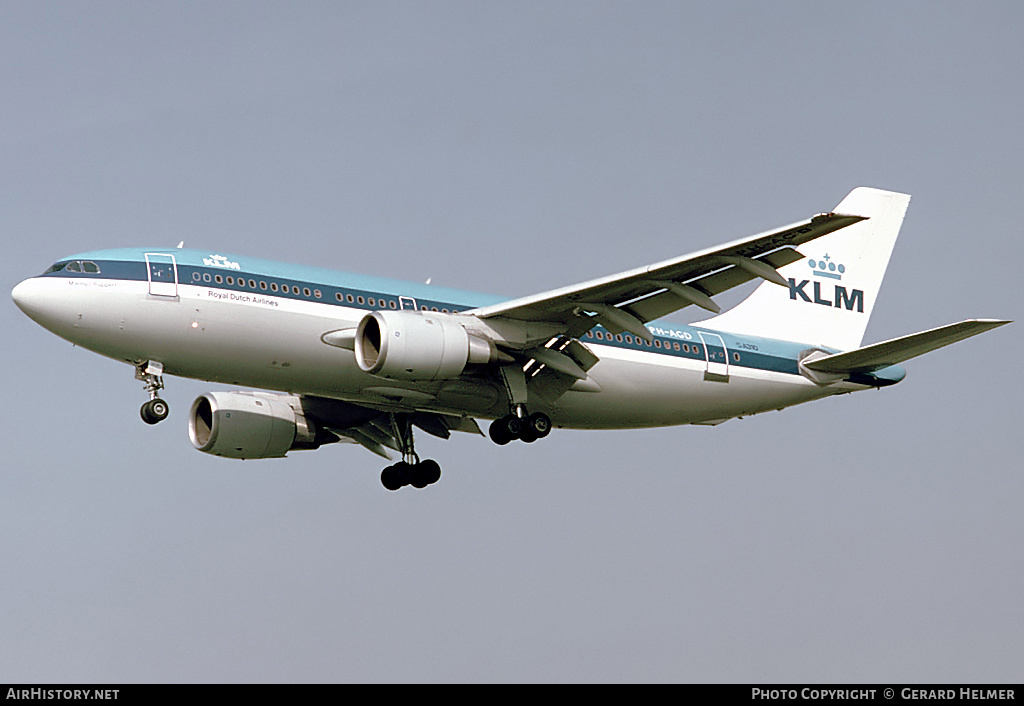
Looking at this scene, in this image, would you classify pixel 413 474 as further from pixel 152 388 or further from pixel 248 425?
pixel 152 388

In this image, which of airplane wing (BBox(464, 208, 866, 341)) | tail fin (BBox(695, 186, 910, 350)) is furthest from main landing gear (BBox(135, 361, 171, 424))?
tail fin (BBox(695, 186, 910, 350))

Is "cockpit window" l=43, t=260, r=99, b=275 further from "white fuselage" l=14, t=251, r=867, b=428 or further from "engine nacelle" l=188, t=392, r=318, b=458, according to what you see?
"engine nacelle" l=188, t=392, r=318, b=458

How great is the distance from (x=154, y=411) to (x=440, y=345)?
6422mm

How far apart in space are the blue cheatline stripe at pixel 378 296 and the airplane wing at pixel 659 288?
1.46 meters

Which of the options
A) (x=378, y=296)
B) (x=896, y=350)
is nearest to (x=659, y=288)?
(x=378, y=296)

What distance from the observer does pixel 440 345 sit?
1237 inches

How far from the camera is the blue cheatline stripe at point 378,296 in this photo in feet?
101

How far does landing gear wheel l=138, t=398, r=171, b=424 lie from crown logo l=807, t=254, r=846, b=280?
63.5ft

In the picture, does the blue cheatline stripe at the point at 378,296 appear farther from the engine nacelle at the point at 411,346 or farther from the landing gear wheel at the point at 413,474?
the landing gear wheel at the point at 413,474

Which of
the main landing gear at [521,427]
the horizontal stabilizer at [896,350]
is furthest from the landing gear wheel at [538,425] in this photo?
the horizontal stabilizer at [896,350]

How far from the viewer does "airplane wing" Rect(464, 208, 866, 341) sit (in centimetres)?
2947

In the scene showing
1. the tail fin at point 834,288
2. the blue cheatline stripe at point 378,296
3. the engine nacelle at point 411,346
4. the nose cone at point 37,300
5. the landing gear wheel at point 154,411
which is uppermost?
the tail fin at point 834,288

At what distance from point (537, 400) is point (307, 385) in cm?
569
